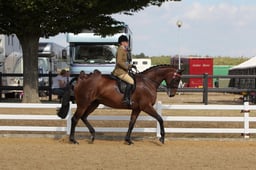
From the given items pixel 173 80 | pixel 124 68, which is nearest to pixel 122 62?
pixel 124 68

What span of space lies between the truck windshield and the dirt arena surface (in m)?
11.0

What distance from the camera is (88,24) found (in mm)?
22531

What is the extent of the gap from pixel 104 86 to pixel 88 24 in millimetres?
10657

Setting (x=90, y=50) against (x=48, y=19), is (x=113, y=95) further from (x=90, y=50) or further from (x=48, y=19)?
(x=90, y=50)

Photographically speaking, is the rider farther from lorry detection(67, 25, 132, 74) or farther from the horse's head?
lorry detection(67, 25, 132, 74)

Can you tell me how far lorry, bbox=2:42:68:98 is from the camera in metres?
29.2

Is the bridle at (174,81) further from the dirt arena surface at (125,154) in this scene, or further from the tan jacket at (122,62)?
the dirt arena surface at (125,154)

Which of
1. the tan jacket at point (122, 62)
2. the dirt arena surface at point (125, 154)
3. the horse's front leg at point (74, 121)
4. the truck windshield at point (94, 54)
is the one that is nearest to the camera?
the dirt arena surface at point (125, 154)

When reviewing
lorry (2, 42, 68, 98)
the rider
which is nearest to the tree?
lorry (2, 42, 68, 98)

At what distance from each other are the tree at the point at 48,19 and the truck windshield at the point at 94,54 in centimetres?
119

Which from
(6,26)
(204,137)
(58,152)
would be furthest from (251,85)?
(58,152)

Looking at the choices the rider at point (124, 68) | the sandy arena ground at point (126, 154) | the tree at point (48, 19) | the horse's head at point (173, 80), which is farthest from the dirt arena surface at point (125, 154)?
the tree at point (48, 19)

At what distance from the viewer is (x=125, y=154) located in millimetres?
10859

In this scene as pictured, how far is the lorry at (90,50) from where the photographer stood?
24.0 metres
